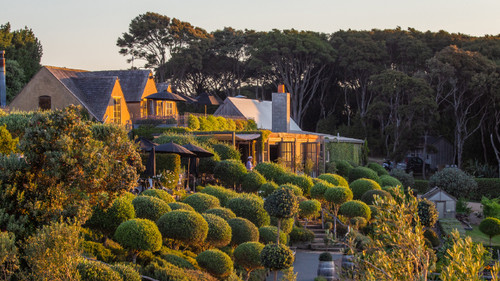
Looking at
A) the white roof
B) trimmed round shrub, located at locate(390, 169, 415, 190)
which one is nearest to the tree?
the white roof

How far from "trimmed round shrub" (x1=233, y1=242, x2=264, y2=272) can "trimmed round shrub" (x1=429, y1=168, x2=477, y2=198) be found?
75.2ft

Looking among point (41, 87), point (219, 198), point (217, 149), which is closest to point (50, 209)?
point (219, 198)

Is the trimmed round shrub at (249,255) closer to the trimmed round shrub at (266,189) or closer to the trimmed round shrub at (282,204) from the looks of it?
the trimmed round shrub at (282,204)

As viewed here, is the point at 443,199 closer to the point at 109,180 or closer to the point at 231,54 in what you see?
the point at 109,180

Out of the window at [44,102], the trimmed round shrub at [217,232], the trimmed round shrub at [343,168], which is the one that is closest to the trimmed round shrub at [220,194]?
the trimmed round shrub at [217,232]

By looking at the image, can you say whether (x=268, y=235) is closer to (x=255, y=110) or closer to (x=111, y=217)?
(x=111, y=217)

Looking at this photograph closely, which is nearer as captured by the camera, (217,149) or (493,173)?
(217,149)

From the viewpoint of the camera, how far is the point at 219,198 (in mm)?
18562

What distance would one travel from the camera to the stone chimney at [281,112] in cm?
3316

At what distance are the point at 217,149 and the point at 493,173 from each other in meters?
26.7

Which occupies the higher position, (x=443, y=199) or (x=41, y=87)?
(x=41, y=87)

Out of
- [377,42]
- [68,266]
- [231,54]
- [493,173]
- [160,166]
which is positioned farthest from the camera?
[231,54]

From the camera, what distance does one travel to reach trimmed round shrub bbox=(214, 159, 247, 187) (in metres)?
21.8

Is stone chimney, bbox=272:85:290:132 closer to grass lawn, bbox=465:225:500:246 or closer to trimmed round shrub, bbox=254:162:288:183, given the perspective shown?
trimmed round shrub, bbox=254:162:288:183
